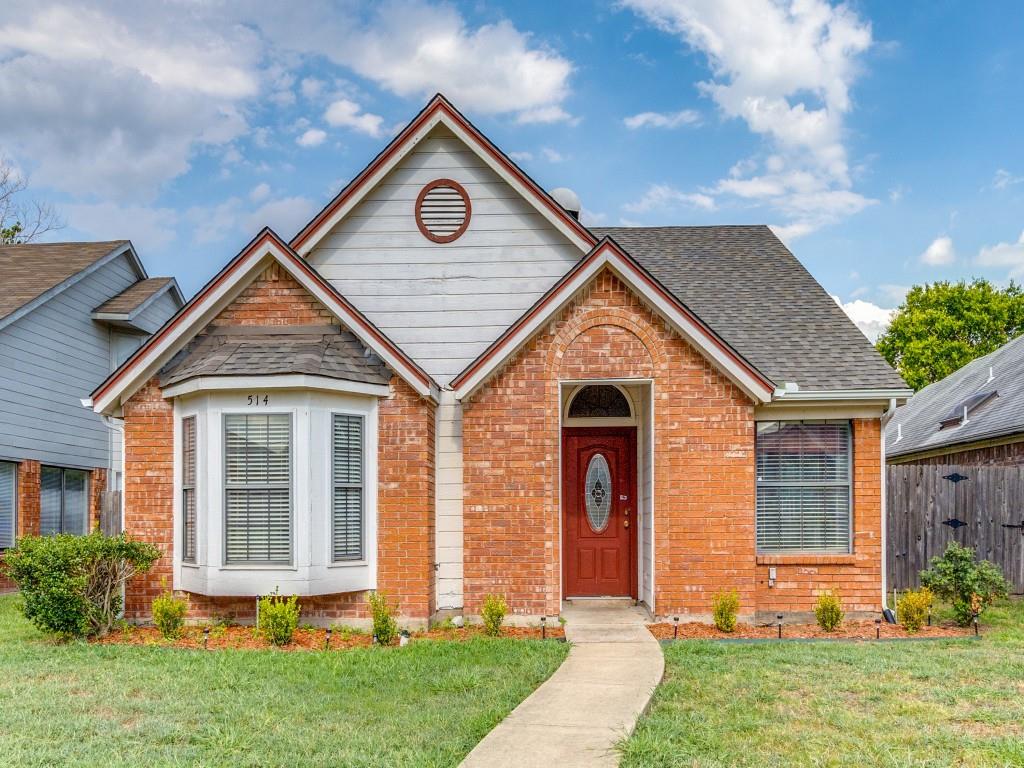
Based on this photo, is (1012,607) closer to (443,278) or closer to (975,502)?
(975,502)

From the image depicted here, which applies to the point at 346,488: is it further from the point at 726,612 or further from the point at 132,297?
the point at 132,297

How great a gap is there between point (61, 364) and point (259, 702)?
13513 mm

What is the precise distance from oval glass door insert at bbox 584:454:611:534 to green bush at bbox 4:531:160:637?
571 centimetres

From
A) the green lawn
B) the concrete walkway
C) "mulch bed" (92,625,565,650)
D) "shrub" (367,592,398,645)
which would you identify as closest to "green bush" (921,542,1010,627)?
the green lawn

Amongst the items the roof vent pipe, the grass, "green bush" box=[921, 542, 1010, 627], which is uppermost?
the roof vent pipe

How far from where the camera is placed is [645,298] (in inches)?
411

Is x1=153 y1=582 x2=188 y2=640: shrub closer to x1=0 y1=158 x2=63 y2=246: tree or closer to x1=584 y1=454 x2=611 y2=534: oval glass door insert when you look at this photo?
x1=584 y1=454 x2=611 y2=534: oval glass door insert

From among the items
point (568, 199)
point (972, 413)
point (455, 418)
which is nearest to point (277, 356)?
point (455, 418)

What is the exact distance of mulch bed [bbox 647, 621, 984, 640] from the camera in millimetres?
9775

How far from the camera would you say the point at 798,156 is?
19469 mm

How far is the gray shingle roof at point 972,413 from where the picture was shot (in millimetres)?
17109

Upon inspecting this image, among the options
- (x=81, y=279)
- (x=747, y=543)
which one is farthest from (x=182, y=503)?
(x=81, y=279)

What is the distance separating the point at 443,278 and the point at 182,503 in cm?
431

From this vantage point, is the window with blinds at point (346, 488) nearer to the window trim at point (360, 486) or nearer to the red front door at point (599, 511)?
the window trim at point (360, 486)
